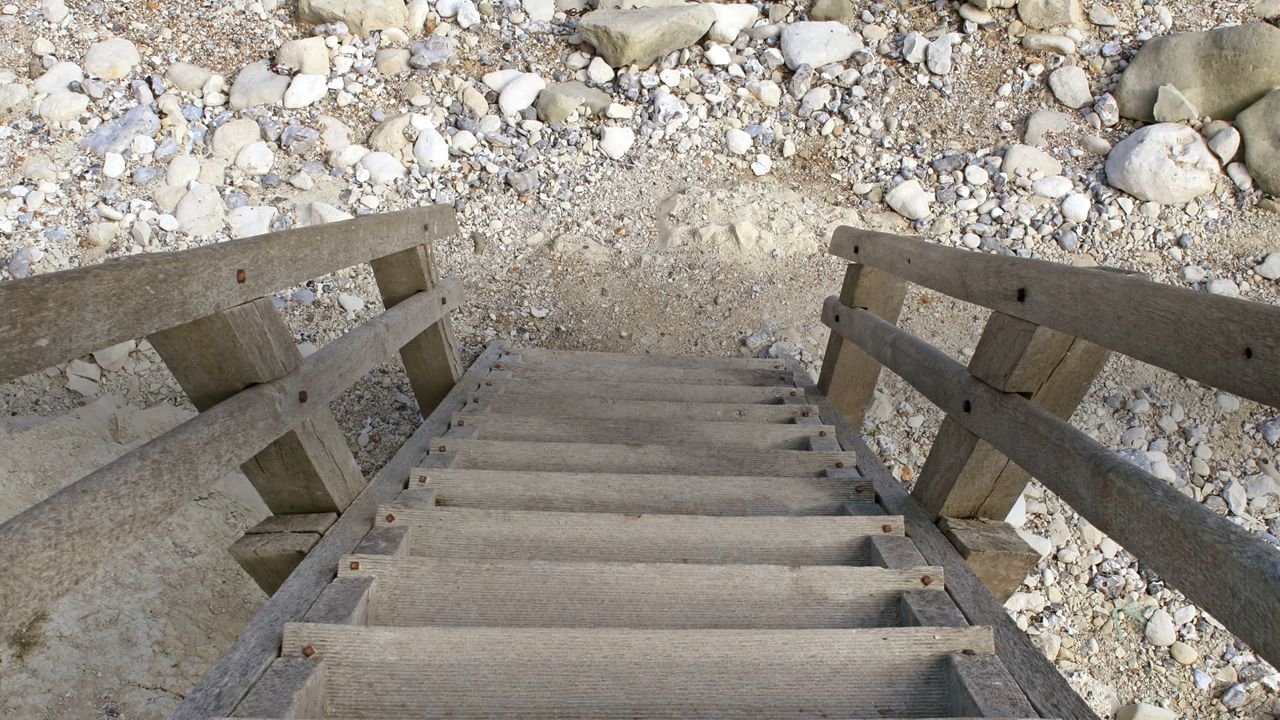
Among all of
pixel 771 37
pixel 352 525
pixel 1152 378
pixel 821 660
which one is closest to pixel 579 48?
pixel 771 37

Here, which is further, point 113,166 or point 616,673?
point 113,166

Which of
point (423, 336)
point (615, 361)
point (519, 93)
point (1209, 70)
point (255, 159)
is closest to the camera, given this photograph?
point (423, 336)

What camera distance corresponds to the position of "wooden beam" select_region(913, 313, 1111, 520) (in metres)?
1.53

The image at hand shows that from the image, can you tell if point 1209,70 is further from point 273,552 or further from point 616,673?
point 273,552

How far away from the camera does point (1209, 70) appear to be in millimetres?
5395

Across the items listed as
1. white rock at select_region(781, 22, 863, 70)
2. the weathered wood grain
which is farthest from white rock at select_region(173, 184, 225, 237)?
white rock at select_region(781, 22, 863, 70)

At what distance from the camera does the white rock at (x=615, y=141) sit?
5980mm

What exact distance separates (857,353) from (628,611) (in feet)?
6.86

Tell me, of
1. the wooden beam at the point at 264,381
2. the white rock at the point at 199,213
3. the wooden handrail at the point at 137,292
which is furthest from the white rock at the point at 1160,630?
the white rock at the point at 199,213

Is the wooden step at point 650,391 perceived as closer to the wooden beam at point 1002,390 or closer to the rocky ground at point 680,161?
the wooden beam at point 1002,390

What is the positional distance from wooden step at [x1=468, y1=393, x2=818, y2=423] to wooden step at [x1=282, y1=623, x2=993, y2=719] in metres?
1.53

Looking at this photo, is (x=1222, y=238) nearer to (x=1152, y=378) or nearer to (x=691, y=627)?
(x=1152, y=378)

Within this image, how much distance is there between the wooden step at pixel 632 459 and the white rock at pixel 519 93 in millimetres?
4697

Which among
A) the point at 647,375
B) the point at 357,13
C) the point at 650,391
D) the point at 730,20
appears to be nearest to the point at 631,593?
the point at 650,391
